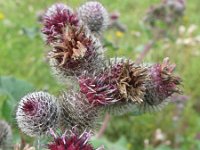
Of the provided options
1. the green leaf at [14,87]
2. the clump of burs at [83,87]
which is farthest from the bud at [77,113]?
the green leaf at [14,87]

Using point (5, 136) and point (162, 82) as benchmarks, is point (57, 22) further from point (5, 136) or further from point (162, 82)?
point (5, 136)

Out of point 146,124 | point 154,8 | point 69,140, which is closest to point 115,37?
point 146,124

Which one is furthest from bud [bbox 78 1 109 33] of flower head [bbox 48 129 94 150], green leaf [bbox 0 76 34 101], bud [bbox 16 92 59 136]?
flower head [bbox 48 129 94 150]

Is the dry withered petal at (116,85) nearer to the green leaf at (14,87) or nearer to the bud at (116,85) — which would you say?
the bud at (116,85)

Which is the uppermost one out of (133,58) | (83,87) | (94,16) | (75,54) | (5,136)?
(133,58)

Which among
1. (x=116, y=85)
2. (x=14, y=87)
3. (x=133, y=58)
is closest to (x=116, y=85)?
(x=116, y=85)

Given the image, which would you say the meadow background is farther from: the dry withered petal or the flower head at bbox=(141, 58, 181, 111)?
the dry withered petal
